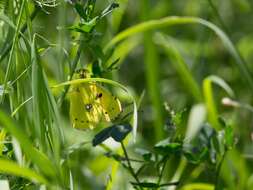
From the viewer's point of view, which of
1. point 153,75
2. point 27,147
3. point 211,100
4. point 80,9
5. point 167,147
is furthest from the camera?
point 153,75

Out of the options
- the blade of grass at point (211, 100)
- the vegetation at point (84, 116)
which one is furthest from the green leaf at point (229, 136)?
the blade of grass at point (211, 100)

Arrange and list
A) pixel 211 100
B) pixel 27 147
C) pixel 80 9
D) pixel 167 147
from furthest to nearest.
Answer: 1. pixel 211 100
2. pixel 167 147
3. pixel 80 9
4. pixel 27 147

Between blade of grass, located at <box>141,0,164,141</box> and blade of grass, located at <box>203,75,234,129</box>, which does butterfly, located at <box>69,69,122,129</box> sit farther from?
blade of grass, located at <box>141,0,164,141</box>

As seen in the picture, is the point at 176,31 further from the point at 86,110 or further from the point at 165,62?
the point at 86,110

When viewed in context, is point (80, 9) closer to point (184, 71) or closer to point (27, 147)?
point (27, 147)

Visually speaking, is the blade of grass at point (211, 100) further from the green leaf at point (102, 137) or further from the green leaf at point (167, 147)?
the green leaf at point (102, 137)

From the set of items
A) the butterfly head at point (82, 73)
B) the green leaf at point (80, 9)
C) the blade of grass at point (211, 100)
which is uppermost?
the green leaf at point (80, 9)

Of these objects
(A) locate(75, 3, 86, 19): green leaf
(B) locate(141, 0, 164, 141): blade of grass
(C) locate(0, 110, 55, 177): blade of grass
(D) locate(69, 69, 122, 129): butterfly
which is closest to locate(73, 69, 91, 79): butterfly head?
(D) locate(69, 69, 122, 129): butterfly

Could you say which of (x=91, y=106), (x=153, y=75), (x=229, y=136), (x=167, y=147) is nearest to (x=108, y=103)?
(x=91, y=106)

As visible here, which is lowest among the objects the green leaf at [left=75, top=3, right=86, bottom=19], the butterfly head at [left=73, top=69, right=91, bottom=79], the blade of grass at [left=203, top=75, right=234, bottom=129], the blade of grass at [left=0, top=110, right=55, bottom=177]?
the blade of grass at [left=203, top=75, right=234, bottom=129]
